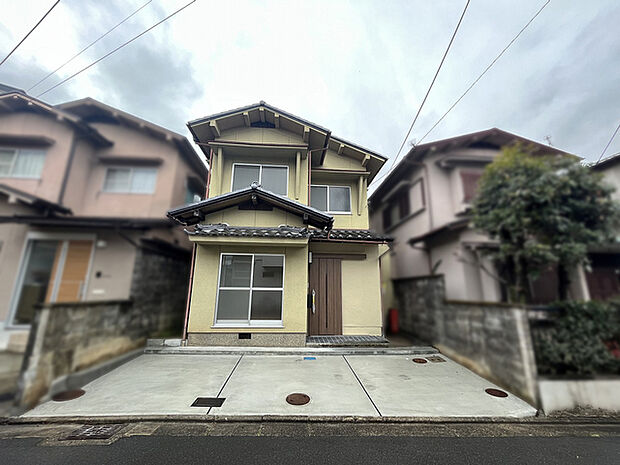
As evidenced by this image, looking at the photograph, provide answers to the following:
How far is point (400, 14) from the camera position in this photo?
588cm

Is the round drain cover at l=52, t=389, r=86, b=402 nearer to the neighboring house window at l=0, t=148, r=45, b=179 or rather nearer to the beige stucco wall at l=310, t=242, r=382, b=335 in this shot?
the neighboring house window at l=0, t=148, r=45, b=179

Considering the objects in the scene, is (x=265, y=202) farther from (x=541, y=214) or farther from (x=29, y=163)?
(x=541, y=214)

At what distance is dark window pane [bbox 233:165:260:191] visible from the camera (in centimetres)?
735

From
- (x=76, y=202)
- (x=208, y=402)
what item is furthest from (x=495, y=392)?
(x=76, y=202)

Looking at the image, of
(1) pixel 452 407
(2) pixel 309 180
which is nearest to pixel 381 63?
(2) pixel 309 180

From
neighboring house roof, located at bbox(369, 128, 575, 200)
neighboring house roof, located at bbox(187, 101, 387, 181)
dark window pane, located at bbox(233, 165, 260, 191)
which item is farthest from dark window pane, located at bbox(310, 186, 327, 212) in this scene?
neighboring house roof, located at bbox(369, 128, 575, 200)

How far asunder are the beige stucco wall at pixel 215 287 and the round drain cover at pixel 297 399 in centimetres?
214

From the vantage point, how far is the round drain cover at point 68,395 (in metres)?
2.85

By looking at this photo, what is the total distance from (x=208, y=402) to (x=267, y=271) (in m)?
3.08

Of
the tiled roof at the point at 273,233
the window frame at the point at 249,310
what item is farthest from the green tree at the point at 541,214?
the window frame at the point at 249,310

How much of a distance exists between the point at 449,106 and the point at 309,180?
4.33 metres

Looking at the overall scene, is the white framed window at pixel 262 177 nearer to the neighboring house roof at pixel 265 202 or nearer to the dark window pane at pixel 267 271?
the neighboring house roof at pixel 265 202

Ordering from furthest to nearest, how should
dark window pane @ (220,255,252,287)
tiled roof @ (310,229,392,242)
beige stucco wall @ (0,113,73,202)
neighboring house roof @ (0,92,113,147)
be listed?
tiled roof @ (310,229,392,242) < dark window pane @ (220,255,252,287) < neighboring house roof @ (0,92,113,147) < beige stucco wall @ (0,113,73,202)

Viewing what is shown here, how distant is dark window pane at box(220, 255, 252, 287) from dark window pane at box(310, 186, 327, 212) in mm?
3075
